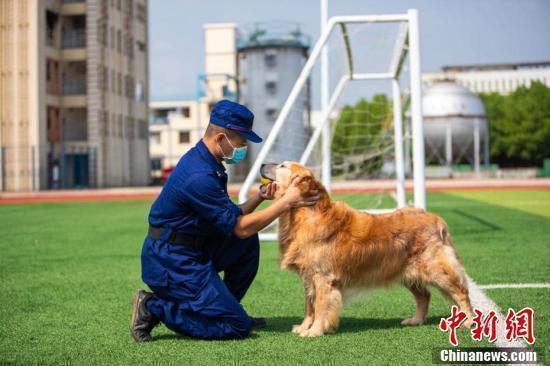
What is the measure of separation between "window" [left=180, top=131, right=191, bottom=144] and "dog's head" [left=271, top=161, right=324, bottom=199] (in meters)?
61.7

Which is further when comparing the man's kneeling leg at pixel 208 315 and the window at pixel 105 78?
the window at pixel 105 78

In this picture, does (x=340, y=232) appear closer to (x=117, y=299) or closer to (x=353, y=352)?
(x=353, y=352)

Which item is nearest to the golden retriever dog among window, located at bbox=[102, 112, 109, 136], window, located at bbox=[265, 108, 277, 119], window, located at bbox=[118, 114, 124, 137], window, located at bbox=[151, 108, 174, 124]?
window, located at bbox=[102, 112, 109, 136]

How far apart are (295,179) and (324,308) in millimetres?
976

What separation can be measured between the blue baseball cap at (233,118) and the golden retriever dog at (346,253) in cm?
41

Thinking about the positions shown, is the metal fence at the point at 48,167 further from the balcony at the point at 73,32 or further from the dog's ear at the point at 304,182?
the dog's ear at the point at 304,182

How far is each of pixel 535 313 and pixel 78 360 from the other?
3.51m

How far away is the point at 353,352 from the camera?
4.07 metres

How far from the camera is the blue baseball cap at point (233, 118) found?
4602mm

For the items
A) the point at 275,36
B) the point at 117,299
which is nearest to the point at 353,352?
the point at 117,299

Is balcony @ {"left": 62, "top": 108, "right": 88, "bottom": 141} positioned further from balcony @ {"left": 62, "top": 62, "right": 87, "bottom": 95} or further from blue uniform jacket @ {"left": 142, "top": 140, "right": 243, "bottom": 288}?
blue uniform jacket @ {"left": 142, "top": 140, "right": 243, "bottom": 288}

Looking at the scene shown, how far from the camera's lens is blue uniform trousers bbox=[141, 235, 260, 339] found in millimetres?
4457

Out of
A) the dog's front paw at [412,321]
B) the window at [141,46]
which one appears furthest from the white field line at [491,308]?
the window at [141,46]

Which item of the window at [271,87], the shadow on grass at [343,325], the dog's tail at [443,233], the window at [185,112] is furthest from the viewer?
the window at [185,112]
